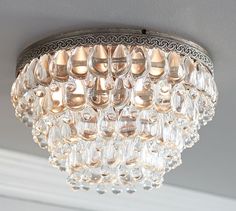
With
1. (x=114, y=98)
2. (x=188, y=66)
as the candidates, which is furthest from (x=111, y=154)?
(x=188, y=66)

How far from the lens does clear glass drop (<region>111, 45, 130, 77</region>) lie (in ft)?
3.83

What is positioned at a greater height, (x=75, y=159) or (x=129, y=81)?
(x=129, y=81)

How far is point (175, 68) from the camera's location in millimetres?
1215

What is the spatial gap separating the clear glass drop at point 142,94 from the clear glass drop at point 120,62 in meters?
0.05

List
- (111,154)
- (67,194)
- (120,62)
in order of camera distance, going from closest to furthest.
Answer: (120,62) → (111,154) → (67,194)

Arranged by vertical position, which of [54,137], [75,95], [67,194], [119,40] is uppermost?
[119,40]

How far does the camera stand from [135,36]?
122 centimetres

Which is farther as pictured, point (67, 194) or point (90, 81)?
point (67, 194)

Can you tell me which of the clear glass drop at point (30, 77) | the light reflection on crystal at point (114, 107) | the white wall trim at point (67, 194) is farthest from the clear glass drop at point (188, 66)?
the white wall trim at point (67, 194)

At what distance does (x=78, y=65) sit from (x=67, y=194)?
1247mm

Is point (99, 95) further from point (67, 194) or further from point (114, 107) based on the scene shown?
point (67, 194)

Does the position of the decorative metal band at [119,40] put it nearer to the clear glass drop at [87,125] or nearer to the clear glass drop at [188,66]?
the clear glass drop at [188,66]

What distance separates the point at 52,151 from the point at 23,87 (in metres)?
0.16

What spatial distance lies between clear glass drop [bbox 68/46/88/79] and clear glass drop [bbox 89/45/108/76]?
2 centimetres
